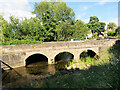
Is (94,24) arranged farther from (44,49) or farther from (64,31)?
(44,49)

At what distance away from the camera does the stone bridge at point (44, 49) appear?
1439 cm

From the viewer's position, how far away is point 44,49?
50.8 feet

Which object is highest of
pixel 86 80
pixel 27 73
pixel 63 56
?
pixel 86 80

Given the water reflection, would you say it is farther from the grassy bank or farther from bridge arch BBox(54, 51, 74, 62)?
the grassy bank

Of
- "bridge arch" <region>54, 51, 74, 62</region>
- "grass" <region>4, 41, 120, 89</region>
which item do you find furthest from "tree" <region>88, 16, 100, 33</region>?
"grass" <region>4, 41, 120, 89</region>

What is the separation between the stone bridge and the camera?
14.4m

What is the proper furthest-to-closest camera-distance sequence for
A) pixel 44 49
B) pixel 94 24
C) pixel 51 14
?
1. pixel 94 24
2. pixel 51 14
3. pixel 44 49

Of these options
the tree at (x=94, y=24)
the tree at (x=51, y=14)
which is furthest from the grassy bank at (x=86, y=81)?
the tree at (x=94, y=24)

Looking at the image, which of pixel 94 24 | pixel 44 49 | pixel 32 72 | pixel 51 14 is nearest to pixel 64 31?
pixel 51 14

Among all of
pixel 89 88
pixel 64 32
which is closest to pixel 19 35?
pixel 64 32

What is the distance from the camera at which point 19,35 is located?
78.7 ft

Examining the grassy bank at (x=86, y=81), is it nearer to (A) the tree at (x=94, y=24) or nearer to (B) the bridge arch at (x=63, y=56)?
(B) the bridge arch at (x=63, y=56)

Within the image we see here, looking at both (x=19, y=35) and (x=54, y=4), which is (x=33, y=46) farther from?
(x=54, y=4)

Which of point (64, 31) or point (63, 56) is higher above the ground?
point (64, 31)
